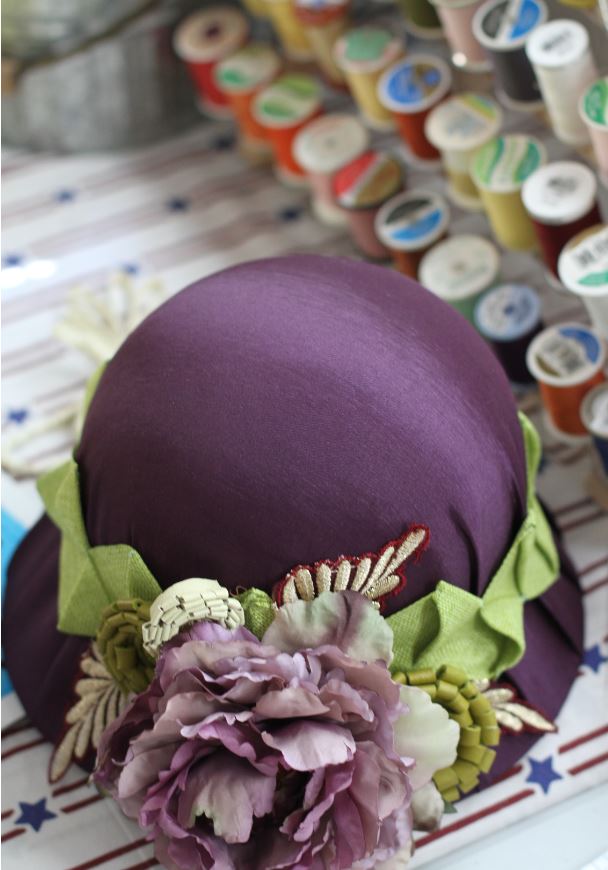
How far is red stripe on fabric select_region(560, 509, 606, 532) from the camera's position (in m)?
1.36

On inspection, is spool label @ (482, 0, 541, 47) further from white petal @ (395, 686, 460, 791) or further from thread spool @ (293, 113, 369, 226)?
white petal @ (395, 686, 460, 791)

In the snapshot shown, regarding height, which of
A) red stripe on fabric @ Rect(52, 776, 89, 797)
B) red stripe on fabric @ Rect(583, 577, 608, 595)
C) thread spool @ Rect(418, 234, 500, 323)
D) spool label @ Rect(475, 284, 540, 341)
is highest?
thread spool @ Rect(418, 234, 500, 323)

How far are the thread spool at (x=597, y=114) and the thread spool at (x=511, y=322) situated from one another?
23cm

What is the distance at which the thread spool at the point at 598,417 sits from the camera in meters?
1.27

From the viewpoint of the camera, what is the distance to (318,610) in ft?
3.17

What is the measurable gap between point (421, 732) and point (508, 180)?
65cm

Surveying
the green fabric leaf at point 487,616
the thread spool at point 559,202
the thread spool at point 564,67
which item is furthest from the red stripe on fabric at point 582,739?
the thread spool at point 564,67

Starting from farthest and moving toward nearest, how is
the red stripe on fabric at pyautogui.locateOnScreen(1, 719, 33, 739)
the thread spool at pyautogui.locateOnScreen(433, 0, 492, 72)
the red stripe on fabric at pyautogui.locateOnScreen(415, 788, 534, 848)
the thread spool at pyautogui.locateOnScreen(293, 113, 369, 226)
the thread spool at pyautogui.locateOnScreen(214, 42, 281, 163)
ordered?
the thread spool at pyautogui.locateOnScreen(214, 42, 281, 163)
the thread spool at pyautogui.locateOnScreen(293, 113, 369, 226)
the thread spool at pyautogui.locateOnScreen(433, 0, 492, 72)
the red stripe on fabric at pyautogui.locateOnScreen(1, 719, 33, 739)
the red stripe on fabric at pyautogui.locateOnScreen(415, 788, 534, 848)

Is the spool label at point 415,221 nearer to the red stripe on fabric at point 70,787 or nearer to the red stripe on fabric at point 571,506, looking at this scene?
the red stripe on fabric at point 571,506

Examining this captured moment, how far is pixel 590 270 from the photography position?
47.8 inches

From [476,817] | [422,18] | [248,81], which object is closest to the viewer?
[476,817]

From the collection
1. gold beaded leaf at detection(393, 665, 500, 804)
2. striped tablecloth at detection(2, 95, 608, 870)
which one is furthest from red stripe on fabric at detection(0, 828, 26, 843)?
gold beaded leaf at detection(393, 665, 500, 804)

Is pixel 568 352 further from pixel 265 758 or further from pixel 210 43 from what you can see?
pixel 210 43

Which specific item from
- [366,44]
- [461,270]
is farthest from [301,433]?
[366,44]
